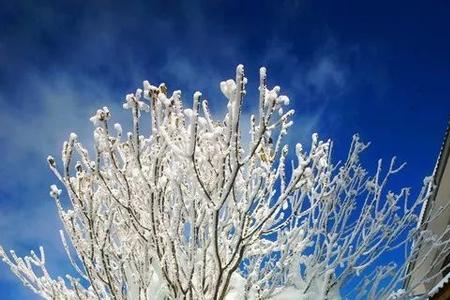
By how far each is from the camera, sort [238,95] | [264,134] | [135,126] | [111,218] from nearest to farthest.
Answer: [238,95] → [264,134] → [135,126] → [111,218]

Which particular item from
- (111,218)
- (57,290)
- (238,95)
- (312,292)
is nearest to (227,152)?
(238,95)

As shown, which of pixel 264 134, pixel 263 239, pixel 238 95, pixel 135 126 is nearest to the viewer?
pixel 238 95

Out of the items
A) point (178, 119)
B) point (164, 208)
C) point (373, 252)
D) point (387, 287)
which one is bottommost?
point (387, 287)

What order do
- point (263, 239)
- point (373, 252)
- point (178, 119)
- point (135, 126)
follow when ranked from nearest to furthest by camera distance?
point (135, 126) → point (178, 119) → point (373, 252) → point (263, 239)

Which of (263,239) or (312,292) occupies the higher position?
(263,239)

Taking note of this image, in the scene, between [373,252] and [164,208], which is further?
[373,252]

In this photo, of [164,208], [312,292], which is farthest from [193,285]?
[312,292]

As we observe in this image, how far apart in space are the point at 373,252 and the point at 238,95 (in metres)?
2.84

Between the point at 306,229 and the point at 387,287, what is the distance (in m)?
1.00

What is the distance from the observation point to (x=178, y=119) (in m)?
4.74

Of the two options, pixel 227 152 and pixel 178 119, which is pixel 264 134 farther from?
pixel 178 119

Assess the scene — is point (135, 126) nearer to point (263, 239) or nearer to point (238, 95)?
point (238, 95)

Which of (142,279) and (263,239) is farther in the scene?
(263,239)

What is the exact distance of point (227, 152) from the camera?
3705 mm
